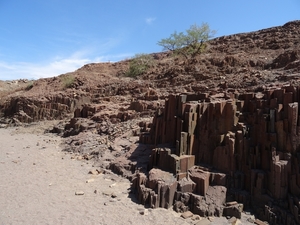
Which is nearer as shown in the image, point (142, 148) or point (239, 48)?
point (142, 148)

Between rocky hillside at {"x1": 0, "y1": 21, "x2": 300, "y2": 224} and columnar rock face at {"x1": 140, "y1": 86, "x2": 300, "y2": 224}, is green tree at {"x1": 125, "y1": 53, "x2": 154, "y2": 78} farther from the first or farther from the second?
columnar rock face at {"x1": 140, "y1": 86, "x2": 300, "y2": 224}

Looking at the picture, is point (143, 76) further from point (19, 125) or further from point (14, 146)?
point (14, 146)

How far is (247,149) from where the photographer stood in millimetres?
8438

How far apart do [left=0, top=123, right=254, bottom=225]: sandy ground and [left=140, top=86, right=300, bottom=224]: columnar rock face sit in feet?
4.75

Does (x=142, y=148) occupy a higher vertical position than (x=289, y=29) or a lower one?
lower

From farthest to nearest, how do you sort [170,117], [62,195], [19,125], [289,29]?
[289,29] → [19,125] → [170,117] → [62,195]

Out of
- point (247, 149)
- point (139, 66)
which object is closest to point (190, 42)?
point (139, 66)

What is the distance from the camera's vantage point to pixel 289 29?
3291 centimetres

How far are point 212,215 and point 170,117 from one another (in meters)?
4.48

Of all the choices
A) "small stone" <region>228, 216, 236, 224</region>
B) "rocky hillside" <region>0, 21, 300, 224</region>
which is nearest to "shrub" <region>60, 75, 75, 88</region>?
"rocky hillside" <region>0, 21, 300, 224</region>

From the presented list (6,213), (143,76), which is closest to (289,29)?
(143,76)

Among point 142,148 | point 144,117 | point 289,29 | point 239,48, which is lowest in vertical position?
point 142,148

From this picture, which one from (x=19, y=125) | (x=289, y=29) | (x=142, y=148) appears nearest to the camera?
(x=142, y=148)

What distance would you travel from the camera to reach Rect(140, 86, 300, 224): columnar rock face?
7.40 meters
